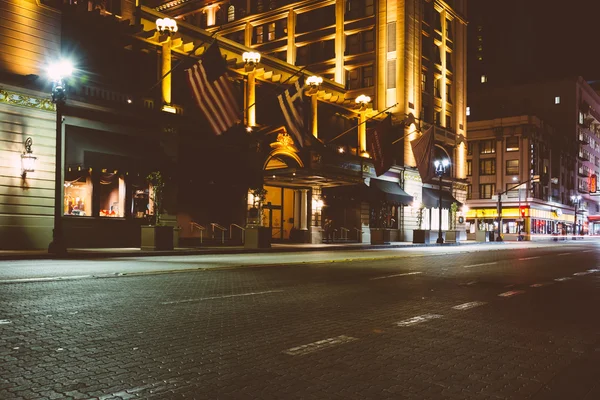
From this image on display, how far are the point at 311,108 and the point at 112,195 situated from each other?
18154 millimetres

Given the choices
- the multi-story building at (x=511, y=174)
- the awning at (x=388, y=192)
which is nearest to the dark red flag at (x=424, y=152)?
the awning at (x=388, y=192)

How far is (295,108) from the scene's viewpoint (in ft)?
101

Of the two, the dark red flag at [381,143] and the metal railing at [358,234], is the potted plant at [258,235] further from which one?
the metal railing at [358,234]

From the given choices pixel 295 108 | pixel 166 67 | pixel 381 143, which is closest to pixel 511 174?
pixel 381 143

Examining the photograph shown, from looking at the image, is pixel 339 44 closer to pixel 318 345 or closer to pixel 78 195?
pixel 78 195

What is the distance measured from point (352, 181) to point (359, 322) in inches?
1265

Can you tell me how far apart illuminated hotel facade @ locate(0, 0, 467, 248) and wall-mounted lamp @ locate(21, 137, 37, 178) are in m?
0.41

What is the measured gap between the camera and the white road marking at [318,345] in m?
6.05

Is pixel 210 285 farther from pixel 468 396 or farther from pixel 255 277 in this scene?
pixel 468 396

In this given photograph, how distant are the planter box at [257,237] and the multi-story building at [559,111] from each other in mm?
74603

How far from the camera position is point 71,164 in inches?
1041

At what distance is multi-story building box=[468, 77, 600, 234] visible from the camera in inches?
3903

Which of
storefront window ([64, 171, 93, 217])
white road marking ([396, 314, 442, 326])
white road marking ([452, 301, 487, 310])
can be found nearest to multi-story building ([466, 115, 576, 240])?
storefront window ([64, 171, 93, 217])

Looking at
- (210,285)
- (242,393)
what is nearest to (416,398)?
(242,393)
